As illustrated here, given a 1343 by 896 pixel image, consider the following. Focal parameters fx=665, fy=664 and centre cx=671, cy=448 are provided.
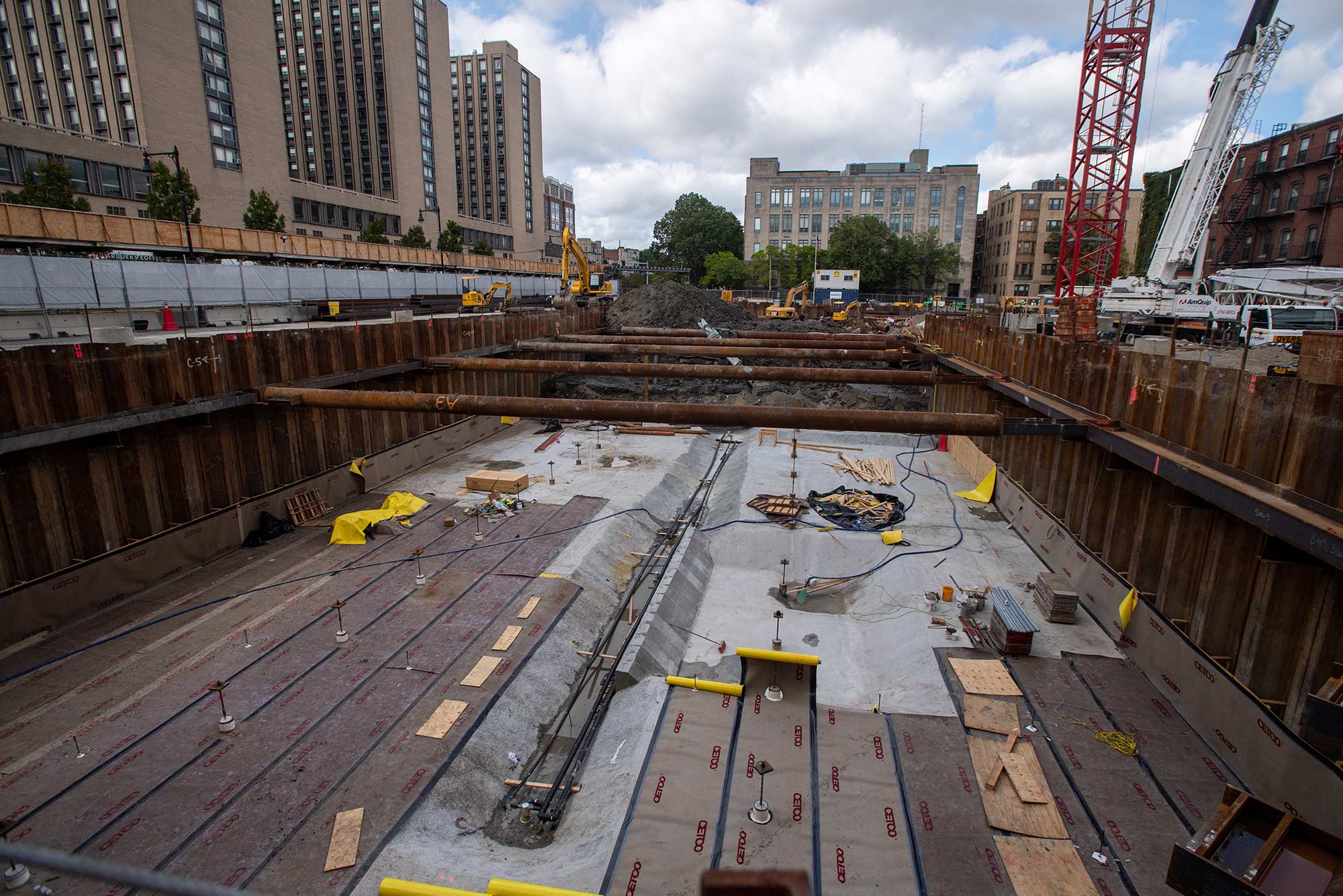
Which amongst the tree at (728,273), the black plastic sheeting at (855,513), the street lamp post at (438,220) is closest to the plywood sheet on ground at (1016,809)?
the black plastic sheeting at (855,513)

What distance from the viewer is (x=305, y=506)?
49.4 feet

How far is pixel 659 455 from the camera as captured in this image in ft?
73.4

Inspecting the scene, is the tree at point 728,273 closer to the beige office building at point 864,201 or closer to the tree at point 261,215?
the beige office building at point 864,201

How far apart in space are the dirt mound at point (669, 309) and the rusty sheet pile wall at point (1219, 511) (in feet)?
89.5

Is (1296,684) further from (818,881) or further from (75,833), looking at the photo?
(75,833)

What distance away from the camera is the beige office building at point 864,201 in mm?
85625

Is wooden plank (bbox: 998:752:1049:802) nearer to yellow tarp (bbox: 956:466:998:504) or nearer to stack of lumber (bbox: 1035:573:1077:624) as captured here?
stack of lumber (bbox: 1035:573:1077:624)

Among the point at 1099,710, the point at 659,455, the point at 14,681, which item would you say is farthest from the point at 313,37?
the point at 1099,710

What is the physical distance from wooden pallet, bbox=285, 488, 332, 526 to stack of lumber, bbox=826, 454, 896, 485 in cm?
1430

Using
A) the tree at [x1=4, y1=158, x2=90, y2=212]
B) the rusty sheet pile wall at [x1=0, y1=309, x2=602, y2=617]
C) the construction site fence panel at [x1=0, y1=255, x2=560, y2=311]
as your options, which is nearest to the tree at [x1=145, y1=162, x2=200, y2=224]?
the tree at [x1=4, y1=158, x2=90, y2=212]

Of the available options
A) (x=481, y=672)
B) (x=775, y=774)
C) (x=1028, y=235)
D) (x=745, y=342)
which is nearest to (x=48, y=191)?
(x=745, y=342)

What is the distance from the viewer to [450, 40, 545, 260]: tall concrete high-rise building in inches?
4653

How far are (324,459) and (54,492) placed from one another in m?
5.73

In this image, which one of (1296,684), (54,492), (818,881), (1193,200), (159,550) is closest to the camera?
(818,881)
